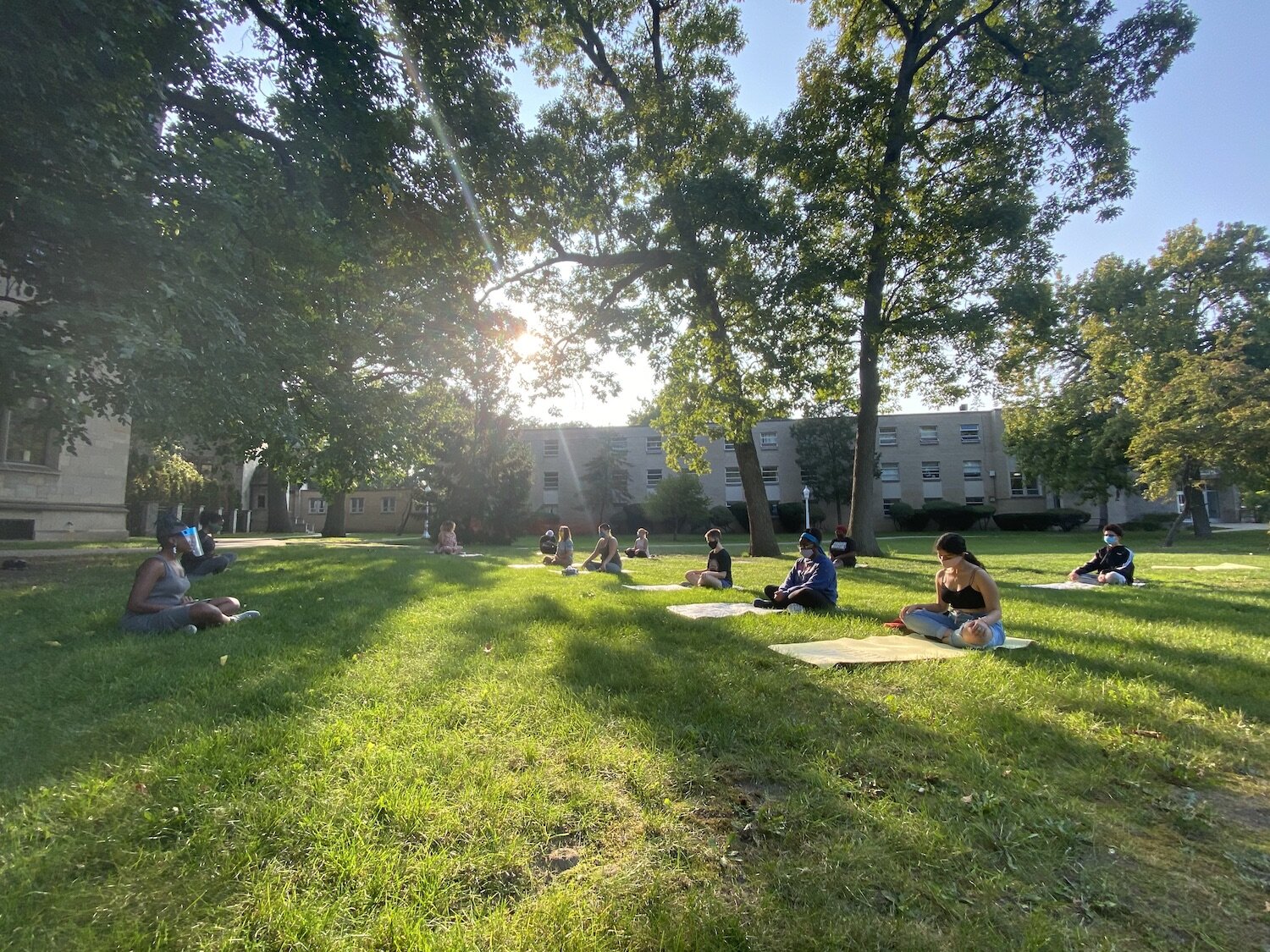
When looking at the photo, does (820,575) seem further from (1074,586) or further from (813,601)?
(1074,586)

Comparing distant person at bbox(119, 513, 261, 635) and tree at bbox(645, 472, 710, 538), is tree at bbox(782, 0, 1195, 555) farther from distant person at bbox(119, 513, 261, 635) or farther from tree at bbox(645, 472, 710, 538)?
tree at bbox(645, 472, 710, 538)

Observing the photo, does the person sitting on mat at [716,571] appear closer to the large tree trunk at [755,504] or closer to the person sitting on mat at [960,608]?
the person sitting on mat at [960,608]

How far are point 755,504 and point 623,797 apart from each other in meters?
16.1

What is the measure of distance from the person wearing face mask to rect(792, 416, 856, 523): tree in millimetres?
32210

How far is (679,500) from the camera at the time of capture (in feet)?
132

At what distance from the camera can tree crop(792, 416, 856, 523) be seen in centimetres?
4319

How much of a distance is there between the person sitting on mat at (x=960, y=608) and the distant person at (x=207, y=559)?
34.8ft

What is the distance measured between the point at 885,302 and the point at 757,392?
4264 mm

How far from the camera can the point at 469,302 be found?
1166 cm

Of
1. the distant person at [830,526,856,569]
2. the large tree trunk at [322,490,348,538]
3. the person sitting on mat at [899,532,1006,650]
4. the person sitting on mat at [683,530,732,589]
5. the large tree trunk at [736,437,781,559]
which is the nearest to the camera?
the person sitting on mat at [899,532,1006,650]

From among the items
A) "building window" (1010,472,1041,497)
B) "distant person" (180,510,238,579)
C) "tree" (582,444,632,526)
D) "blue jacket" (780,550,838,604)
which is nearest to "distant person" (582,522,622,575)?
"blue jacket" (780,550,838,604)

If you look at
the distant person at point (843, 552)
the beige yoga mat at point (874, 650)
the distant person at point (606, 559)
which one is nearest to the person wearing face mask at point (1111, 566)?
the distant person at point (843, 552)

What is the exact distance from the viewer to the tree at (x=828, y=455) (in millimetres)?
43188

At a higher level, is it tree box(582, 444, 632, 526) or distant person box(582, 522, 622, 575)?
tree box(582, 444, 632, 526)
